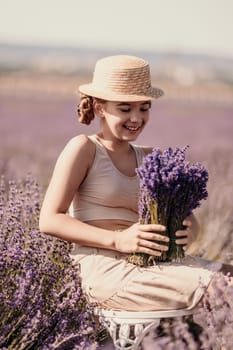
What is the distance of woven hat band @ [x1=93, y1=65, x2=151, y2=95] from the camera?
3.46 meters

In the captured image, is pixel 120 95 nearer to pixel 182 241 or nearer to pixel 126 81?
pixel 126 81

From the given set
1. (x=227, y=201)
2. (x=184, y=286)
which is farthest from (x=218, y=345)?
(x=227, y=201)

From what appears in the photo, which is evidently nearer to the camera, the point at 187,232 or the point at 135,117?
the point at 187,232

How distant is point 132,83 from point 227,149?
3.81m

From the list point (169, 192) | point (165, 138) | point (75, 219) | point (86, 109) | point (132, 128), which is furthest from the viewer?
point (165, 138)

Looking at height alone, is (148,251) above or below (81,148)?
below

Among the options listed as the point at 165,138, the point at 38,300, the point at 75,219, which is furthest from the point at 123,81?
the point at 165,138

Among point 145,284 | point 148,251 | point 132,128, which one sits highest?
point 132,128

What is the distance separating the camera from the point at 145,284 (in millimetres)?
3275

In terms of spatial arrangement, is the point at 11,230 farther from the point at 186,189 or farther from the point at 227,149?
the point at 227,149

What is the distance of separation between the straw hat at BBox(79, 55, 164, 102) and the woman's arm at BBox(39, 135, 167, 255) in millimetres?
165

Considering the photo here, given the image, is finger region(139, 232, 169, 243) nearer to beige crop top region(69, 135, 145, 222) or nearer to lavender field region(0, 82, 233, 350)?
beige crop top region(69, 135, 145, 222)

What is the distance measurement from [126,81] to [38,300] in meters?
0.71

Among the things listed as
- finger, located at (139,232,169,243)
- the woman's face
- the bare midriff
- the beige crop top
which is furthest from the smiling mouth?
finger, located at (139,232,169,243)
